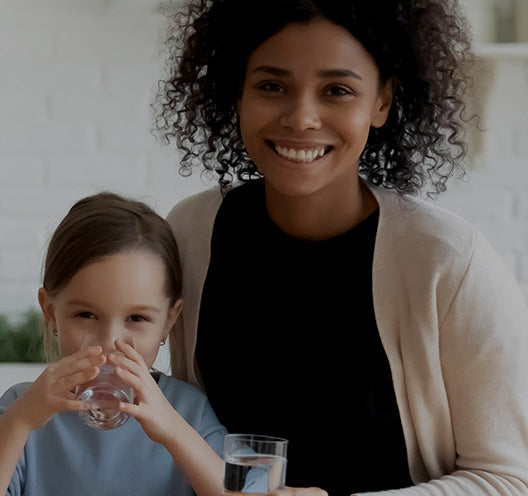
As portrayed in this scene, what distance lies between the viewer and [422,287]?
145cm

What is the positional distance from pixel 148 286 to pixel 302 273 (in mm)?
256

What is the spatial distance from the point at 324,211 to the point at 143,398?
457mm

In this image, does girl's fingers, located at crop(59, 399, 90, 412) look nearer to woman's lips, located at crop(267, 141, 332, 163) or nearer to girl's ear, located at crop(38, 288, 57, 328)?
girl's ear, located at crop(38, 288, 57, 328)

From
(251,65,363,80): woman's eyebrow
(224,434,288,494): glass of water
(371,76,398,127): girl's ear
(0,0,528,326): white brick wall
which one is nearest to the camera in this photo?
(224,434,288,494): glass of water

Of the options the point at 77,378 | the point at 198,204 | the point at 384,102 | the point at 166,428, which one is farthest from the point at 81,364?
the point at 384,102

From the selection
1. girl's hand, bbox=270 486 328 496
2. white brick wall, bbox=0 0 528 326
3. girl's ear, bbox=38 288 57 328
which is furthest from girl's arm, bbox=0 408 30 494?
white brick wall, bbox=0 0 528 326

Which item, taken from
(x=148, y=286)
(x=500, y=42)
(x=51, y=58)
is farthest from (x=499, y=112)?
(x=148, y=286)

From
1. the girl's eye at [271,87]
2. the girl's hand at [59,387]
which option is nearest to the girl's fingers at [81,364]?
the girl's hand at [59,387]

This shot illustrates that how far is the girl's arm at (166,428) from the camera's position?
1.29 m

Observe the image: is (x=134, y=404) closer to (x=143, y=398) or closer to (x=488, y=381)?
(x=143, y=398)

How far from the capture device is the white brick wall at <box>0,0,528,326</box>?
2.87 metres

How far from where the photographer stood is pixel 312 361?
1.54m

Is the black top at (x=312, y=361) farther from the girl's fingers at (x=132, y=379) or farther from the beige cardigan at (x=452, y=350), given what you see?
the girl's fingers at (x=132, y=379)

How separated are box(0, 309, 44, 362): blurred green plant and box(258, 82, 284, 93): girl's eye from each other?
1463 millimetres
